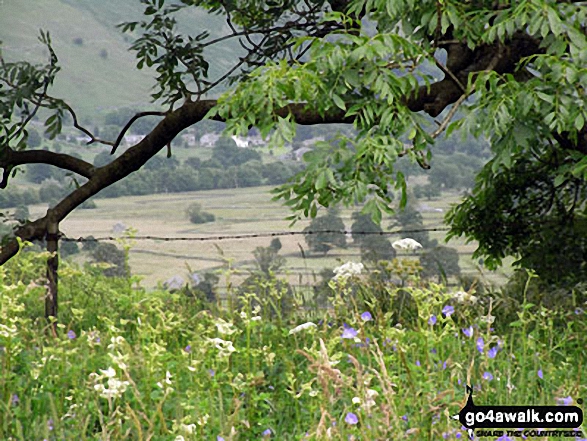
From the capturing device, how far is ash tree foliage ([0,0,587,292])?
577 centimetres

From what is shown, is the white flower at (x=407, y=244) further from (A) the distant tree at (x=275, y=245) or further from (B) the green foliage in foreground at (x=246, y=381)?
(A) the distant tree at (x=275, y=245)

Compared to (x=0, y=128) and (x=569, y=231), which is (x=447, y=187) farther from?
(x=0, y=128)

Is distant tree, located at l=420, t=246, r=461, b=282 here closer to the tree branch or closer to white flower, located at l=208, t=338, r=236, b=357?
the tree branch

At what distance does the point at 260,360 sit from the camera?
5.75 metres

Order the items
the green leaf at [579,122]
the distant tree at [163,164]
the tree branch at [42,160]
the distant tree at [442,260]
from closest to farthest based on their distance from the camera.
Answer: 1. the green leaf at [579,122]
2. the tree branch at [42,160]
3. the distant tree at [442,260]
4. the distant tree at [163,164]

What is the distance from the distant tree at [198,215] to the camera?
23.8 metres

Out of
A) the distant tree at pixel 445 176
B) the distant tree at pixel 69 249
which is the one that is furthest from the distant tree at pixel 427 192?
the distant tree at pixel 69 249

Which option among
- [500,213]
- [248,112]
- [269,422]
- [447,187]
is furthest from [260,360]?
[447,187]

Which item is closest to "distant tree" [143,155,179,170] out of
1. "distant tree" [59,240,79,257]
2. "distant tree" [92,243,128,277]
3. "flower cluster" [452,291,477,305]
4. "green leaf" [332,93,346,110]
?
"distant tree" [59,240,79,257]

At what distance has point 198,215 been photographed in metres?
24.1

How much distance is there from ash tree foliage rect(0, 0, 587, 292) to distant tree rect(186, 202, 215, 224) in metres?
14.4

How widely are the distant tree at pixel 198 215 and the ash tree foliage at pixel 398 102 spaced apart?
1436cm

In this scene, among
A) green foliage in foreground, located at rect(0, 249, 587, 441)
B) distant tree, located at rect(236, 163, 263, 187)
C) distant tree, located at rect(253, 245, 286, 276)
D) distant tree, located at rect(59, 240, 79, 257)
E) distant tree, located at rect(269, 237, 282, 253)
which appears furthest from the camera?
distant tree, located at rect(236, 163, 263, 187)

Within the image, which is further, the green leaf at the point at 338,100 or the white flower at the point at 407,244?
the white flower at the point at 407,244
